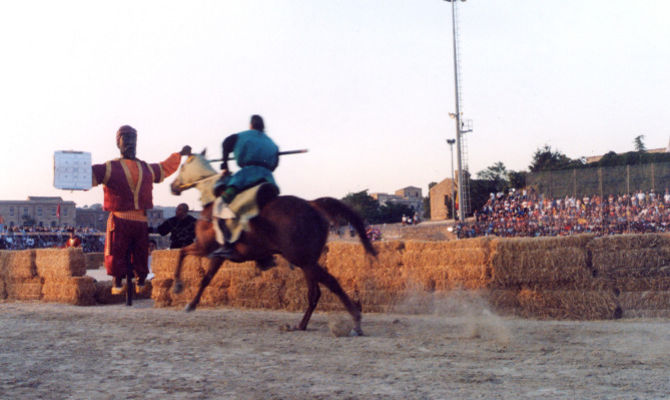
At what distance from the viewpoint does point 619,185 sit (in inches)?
1527

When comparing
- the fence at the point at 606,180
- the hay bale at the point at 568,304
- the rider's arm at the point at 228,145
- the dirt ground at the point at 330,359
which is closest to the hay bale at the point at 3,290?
the dirt ground at the point at 330,359

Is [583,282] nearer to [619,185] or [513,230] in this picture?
[513,230]

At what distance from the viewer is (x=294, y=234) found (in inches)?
286

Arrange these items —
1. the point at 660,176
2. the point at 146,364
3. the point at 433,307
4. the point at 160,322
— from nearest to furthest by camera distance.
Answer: the point at 146,364 → the point at 160,322 → the point at 433,307 → the point at 660,176

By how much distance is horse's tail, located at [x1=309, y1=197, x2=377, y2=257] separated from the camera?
7949 mm

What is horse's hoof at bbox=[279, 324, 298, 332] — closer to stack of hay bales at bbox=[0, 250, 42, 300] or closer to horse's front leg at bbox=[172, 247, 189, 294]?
horse's front leg at bbox=[172, 247, 189, 294]

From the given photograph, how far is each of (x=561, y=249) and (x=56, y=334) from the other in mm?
6597

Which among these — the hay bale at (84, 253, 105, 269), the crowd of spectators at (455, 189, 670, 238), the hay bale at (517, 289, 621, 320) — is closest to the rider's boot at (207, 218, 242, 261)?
the hay bale at (517, 289, 621, 320)

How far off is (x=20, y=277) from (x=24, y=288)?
0.82ft

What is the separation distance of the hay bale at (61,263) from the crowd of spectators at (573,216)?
830 inches

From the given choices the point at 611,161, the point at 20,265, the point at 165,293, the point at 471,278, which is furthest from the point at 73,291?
the point at 611,161

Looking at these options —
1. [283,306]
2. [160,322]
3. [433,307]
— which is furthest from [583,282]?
[160,322]

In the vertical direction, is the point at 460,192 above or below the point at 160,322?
above

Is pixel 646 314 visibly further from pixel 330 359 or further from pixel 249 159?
pixel 249 159
